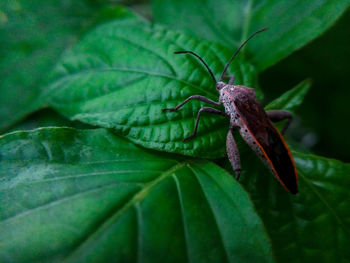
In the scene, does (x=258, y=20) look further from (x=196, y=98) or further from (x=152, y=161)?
(x=152, y=161)

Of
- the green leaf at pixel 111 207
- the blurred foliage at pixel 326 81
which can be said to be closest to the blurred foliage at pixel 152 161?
the green leaf at pixel 111 207

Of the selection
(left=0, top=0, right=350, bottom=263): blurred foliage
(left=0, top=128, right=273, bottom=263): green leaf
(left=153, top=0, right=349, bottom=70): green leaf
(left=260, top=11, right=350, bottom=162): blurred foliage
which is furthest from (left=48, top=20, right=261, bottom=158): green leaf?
(left=260, top=11, right=350, bottom=162): blurred foliage

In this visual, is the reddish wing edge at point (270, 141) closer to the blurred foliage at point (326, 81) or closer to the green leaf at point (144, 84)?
the green leaf at point (144, 84)

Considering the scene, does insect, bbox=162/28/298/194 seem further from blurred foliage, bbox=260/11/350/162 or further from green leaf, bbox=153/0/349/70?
blurred foliage, bbox=260/11/350/162

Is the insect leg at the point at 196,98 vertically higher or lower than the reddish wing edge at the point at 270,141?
higher

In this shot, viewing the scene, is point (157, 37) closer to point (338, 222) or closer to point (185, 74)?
point (185, 74)

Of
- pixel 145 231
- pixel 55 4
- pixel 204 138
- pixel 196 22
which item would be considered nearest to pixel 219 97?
pixel 204 138
